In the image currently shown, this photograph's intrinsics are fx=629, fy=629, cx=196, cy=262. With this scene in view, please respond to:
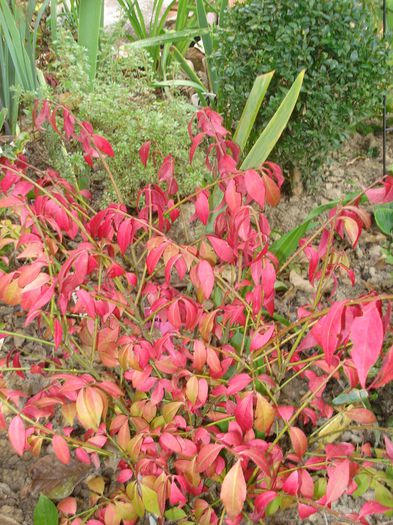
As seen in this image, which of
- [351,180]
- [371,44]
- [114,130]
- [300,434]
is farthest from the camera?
[351,180]

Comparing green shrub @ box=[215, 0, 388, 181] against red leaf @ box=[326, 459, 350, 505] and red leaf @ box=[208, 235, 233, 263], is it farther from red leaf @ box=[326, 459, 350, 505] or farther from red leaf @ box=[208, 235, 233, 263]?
red leaf @ box=[326, 459, 350, 505]

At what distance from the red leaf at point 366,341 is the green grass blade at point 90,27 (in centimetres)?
190

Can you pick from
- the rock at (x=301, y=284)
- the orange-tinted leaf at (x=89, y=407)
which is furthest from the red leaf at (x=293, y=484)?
the rock at (x=301, y=284)

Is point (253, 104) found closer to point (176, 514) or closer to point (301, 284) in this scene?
point (301, 284)

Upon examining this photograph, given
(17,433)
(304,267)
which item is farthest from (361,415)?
(304,267)

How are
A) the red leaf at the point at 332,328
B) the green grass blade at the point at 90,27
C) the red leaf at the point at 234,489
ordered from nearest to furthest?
the red leaf at the point at 332,328, the red leaf at the point at 234,489, the green grass blade at the point at 90,27

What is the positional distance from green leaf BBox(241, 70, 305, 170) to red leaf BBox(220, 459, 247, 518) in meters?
1.11

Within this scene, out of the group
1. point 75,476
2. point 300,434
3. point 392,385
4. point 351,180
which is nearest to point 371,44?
point 351,180

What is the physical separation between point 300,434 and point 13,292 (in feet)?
2.13

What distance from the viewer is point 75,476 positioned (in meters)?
1.58

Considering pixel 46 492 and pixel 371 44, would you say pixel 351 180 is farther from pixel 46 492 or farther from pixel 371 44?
pixel 46 492

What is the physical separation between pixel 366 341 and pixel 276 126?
131 centimetres

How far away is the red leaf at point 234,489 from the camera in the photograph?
1056 millimetres

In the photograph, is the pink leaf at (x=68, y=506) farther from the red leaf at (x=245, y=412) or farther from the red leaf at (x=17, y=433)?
the red leaf at (x=245, y=412)
